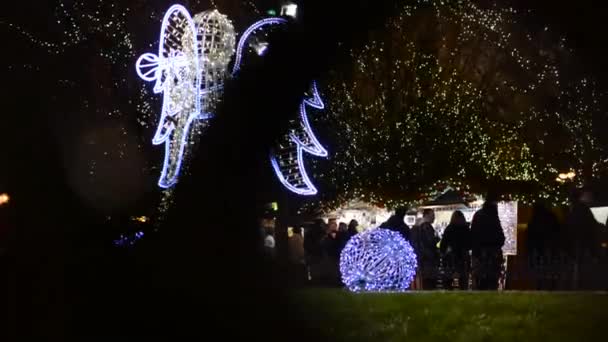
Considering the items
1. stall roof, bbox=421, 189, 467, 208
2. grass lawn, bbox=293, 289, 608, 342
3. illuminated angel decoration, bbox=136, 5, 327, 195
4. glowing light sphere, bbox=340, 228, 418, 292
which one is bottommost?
grass lawn, bbox=293, 289, 608, 342

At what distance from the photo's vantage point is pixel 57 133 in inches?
690

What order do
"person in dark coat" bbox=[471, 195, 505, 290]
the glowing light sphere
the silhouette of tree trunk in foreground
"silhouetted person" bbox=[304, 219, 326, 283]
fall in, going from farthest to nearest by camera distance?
"silhouetted person" bbox=[304, 219, 326, 283], "person in dark coat" bbox=[471, 195, 505, 290], the glowing light sphere, the silhouette of tree trunk in foreground

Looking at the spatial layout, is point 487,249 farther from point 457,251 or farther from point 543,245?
point 543,245

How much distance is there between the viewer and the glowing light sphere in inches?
407

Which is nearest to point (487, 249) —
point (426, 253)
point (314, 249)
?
point (426, 253)

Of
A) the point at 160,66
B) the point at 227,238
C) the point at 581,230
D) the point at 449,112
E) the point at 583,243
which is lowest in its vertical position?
the point at 227,238

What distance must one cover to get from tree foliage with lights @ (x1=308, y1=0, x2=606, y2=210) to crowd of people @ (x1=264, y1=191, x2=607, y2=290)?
5553 mm

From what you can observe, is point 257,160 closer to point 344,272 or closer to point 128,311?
point 128,311

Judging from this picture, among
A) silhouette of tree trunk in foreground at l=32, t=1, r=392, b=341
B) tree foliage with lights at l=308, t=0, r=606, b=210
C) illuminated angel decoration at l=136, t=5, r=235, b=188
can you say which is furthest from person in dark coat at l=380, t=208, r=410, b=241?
tree foliage with lights at l=308, t=0, r=606, b=210

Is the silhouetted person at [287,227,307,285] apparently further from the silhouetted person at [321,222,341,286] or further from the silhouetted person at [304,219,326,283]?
the silhouetted person at [321,222,341,286]

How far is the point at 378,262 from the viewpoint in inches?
407

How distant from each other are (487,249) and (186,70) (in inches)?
200

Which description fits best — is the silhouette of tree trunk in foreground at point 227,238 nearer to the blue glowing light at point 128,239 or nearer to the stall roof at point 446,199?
the blue glowing light at point 128,239

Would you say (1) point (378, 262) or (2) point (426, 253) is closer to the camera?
(1) point (378, 262)
